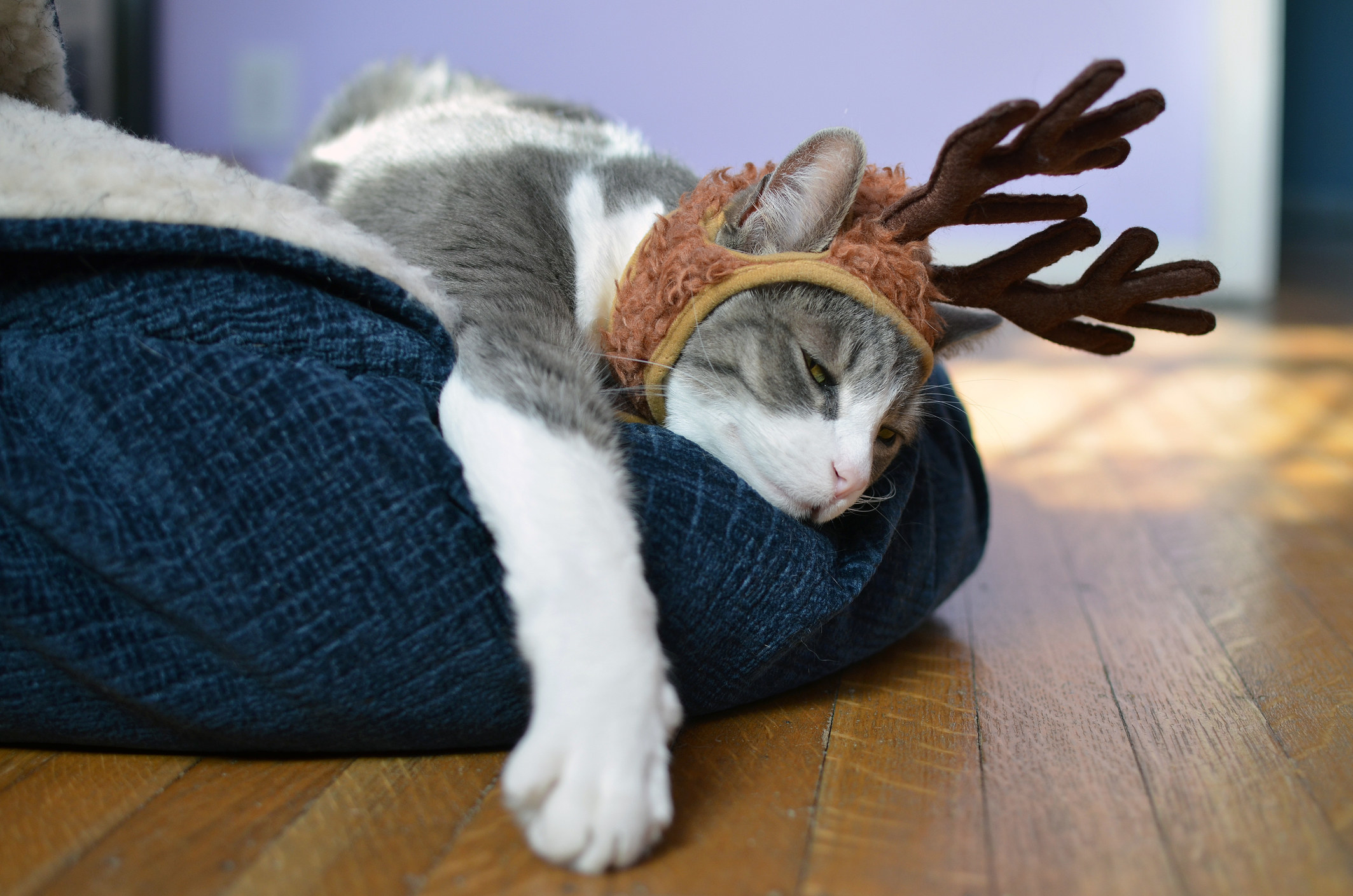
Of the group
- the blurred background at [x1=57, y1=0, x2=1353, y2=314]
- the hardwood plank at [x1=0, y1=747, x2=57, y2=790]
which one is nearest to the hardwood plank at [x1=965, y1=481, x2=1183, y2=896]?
the hardwood plank at [x1=0, y1=747, x2=57, y2=790]

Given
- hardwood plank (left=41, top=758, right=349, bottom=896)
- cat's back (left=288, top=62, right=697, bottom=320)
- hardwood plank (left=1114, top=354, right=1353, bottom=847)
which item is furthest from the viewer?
cat's back (left=288, top=62, right=697, bottom=320)

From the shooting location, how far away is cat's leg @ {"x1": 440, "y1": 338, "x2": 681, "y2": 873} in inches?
27.2

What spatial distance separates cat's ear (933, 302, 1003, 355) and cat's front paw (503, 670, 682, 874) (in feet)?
1.97

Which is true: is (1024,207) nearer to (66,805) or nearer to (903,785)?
(903,785)

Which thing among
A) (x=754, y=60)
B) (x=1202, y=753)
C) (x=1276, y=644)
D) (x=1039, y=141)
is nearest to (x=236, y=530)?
(x=1039, y=141)

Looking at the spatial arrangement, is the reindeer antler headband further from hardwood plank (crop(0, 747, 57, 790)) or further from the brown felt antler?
hardwood plank (crop(0, 747, 57, 790))

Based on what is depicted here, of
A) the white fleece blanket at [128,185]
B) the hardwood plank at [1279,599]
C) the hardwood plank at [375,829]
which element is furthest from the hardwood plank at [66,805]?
the hardwood plank at [1279,599]

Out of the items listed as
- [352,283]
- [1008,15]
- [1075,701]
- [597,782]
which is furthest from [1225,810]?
[1008,15]

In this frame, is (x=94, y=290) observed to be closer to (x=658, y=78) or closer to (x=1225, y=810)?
(x=1225, y=810)

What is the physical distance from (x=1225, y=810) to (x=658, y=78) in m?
3.12

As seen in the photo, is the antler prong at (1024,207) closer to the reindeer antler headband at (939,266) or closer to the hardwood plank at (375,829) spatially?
the reindeer antler headband at (939,266)

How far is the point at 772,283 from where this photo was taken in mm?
1004

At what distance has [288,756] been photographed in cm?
86

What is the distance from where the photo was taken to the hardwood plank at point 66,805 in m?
0.70
